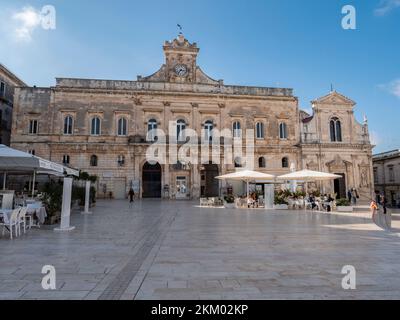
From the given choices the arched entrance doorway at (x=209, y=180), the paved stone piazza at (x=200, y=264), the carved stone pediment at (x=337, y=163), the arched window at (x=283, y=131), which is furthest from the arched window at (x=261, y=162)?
the paved stone piazza at (x=200, y=264)

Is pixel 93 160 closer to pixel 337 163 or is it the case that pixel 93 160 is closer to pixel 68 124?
pixel 68 124

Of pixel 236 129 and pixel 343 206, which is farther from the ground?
pixel 236 129

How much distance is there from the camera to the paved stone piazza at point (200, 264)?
4062 millimetres

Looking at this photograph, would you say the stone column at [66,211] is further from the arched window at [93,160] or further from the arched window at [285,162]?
the arched window at [285,162]

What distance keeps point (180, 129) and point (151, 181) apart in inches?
240

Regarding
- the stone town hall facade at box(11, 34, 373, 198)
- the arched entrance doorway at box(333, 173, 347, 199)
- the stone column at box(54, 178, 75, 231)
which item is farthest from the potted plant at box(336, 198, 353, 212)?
the arched entrance doorway at box(333, 173, 347, 199)

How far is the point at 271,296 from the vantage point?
154 inches

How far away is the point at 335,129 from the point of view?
3309 centimetres

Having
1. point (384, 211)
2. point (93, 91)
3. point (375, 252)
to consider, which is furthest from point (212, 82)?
point (375, 252)

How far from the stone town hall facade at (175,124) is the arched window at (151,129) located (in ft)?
0.33

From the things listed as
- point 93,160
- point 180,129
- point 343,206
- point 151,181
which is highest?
point 180,129

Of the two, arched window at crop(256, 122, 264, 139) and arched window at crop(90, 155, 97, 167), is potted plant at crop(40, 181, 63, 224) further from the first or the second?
arched window at crop(256, 122, 264, 139)

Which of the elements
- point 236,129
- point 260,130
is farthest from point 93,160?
point 260,130

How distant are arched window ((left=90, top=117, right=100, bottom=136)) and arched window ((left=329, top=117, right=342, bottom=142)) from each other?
2468 cm
